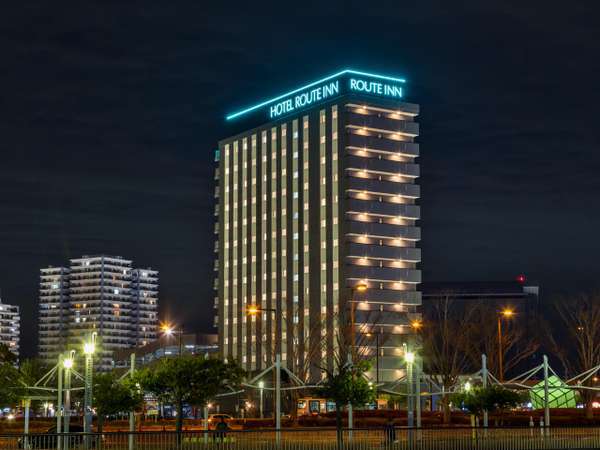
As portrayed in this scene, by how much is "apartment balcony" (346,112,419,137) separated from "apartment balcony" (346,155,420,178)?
6003 mm

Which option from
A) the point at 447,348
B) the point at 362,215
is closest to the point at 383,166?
the point at 362,215

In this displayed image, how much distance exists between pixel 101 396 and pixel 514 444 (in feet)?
113

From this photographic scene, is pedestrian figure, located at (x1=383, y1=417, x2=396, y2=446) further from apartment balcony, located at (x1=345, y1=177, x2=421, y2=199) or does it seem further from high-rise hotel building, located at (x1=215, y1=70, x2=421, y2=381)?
apartment balcony, located at (x1=345, y1=177, x2=421, y2=199)

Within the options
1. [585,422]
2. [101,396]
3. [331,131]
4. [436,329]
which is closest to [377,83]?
[331,131]

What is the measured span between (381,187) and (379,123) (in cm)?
1251

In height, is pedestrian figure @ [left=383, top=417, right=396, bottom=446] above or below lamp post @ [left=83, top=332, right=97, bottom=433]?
below

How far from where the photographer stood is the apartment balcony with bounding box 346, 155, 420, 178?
619 feet

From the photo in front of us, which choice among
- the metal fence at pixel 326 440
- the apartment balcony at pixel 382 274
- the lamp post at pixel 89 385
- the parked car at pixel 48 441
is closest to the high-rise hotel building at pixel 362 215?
the apartment balcony at pixel 382 274

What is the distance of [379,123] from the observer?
19175 centimetres

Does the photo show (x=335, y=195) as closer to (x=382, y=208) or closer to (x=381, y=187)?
(x=381, y=187)

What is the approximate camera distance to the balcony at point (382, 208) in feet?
616

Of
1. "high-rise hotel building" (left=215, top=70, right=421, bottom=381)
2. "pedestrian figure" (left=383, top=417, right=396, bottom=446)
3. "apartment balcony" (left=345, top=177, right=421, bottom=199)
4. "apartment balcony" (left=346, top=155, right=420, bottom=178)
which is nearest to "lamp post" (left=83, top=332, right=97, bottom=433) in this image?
"pedestrian figure" (left=383, top=417, right=396, bottom=446)

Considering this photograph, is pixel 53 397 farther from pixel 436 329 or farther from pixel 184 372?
pixel 436 329

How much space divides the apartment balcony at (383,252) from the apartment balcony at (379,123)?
22.4 m
